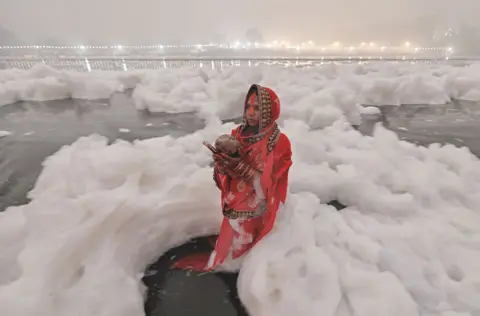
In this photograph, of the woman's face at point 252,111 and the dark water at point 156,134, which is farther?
the dark water at point 156,134

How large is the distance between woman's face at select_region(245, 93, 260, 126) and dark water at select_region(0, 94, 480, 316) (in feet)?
3.60

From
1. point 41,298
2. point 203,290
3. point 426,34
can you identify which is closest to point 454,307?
point 203,290

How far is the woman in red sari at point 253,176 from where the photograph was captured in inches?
66.9

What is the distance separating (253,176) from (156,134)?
350cm

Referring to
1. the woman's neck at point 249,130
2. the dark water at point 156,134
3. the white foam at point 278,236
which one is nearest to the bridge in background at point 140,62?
the dark water at point 156,134

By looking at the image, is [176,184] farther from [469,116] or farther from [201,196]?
[469,116]

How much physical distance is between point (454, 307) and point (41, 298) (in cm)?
249

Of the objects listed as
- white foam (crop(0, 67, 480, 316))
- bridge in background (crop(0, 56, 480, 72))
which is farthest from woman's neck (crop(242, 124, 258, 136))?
bridge in background (crop(0, 56, 480, 72))

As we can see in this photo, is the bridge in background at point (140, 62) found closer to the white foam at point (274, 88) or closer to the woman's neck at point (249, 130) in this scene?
the white foam at point (274, 88)

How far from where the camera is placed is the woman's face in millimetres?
1712

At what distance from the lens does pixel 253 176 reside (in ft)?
5.80

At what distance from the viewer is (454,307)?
1.89 metres

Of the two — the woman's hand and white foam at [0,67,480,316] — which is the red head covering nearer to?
the woman's hand

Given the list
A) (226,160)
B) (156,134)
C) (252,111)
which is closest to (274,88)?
(156,134)
